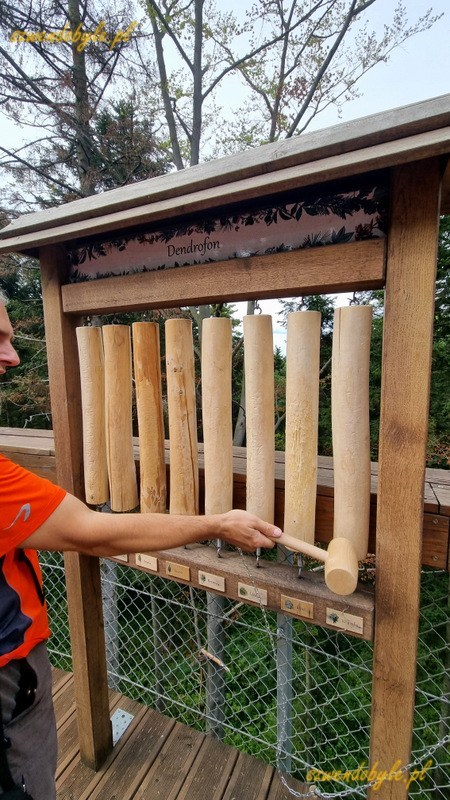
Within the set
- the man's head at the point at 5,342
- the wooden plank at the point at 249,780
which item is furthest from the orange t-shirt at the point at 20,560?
the wooden plank at the point at 249,780

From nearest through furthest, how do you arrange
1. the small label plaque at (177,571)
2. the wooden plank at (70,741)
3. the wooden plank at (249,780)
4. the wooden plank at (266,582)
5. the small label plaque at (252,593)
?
the wooden plank at (266,582), the small label plaque at (252,593), the small label plaque at (177,571), the wooden plank at (249,780), the wooden plank at (70,741)

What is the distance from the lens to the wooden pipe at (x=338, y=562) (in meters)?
1.08

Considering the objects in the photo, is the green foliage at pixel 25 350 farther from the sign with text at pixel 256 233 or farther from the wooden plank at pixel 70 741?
the sign with text at pixel 256 233

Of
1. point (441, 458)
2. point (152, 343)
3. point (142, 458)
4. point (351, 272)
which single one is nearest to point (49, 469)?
point (142, 458)

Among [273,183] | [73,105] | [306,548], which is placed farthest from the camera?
[73,105]

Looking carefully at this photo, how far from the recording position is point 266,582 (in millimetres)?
1369

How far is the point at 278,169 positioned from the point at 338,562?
41.6 inches

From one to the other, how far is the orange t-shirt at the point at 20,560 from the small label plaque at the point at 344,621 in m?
0.90

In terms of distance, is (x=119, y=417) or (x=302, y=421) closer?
(x=302, y=421)

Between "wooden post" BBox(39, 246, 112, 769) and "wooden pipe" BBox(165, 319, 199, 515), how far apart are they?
20.6 inches

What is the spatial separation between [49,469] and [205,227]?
1.41 m

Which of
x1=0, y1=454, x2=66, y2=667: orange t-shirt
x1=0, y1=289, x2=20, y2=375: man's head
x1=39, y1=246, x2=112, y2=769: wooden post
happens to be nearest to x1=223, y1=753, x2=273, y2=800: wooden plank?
x1=39, y1=246, x2=112, y2=769: wooden post

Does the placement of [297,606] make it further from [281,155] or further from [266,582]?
[281,155]

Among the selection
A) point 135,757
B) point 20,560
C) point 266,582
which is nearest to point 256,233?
point 266,582
